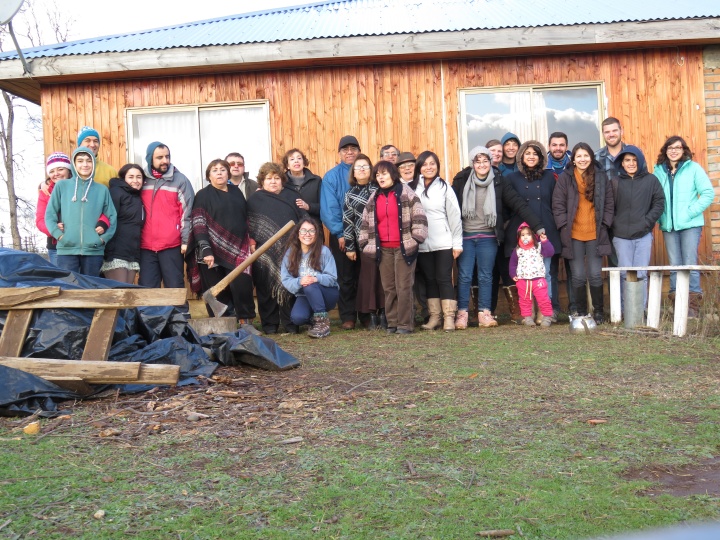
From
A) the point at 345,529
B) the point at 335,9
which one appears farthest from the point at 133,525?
the point at 335,9

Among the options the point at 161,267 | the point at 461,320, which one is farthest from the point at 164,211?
the point at 461,320

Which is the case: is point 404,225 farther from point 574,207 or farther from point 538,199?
point 574,207

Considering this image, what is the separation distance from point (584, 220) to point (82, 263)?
5298 mm

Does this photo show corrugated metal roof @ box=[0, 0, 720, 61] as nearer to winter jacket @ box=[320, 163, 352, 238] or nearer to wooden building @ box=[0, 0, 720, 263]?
wooden building @ box=[0, 0, 720, 263]

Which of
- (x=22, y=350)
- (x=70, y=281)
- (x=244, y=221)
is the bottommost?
(x=22, y=350)

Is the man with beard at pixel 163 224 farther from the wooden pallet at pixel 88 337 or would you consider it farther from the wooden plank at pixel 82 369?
the wooden plank at pixel 82 369

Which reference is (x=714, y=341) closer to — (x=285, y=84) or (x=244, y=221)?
(x=244, y=221)

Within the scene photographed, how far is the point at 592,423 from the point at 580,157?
4843 mm

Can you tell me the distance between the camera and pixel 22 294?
5133 millimetres

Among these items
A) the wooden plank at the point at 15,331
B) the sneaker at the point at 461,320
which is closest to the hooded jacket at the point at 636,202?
the sneaker at the point at 461,320

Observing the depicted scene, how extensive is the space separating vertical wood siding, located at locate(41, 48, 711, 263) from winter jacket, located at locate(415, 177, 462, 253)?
1.41 m

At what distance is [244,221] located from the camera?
28.6 feet

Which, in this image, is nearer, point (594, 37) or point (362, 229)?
point (362, 229)

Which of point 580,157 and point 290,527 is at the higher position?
point 580,157
